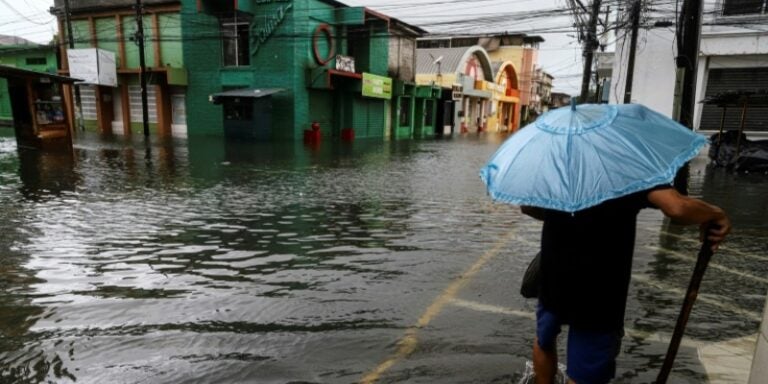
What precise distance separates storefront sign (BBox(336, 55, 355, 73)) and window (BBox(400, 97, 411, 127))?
8021mm

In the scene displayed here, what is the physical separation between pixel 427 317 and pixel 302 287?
1.27 m

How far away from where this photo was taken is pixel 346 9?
84.6 feet

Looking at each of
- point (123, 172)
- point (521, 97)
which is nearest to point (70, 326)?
point (123, 172)

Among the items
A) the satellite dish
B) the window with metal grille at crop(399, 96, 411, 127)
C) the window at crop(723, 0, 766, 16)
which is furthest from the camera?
the satellite dish

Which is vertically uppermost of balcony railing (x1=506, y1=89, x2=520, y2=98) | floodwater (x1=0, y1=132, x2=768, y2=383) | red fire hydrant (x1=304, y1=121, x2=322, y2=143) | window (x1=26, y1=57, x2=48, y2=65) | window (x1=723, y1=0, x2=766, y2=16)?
window (x1=723, y1=0, x2=766, y2=16)

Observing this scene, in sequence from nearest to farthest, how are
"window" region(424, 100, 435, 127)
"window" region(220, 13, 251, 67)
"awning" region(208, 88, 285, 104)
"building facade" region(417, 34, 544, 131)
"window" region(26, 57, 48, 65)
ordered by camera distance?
"awning" region(208, 88, 285, 104) → "window" region(220, 13, 251, 67) → "window" region(26, 57, 48, 65) → "window" region(424, 100, 435, 127) → "building facade" region(417, 34, 544, 131)

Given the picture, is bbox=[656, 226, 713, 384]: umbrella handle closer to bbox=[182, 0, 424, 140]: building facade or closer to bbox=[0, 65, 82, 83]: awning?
bbox=[0, 65, 82, 83]: awning

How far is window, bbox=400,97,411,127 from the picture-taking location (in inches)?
1321

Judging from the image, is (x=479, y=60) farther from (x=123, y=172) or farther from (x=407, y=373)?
(x=407, y=373)

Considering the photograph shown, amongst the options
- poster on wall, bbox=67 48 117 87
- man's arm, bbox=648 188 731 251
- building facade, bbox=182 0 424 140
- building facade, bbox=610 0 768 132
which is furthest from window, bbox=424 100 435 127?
man's arm, bbox=648 188 731 251

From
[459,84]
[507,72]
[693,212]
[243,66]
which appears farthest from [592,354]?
[507,72]

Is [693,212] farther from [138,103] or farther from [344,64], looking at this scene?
[138,103]

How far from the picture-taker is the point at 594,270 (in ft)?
7.00

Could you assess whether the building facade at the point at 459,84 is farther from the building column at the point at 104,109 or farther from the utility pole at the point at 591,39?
the building column at the point at 104,109
